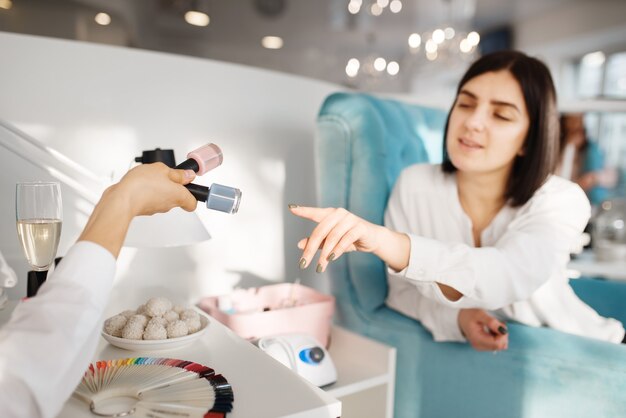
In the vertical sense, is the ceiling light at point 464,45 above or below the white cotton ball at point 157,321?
above

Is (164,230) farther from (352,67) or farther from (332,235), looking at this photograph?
(352,67)

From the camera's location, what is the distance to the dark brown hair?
1.17 meters

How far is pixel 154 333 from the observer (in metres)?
0.85

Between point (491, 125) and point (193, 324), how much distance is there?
0.79m

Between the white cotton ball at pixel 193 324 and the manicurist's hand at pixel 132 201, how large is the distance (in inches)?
13.5

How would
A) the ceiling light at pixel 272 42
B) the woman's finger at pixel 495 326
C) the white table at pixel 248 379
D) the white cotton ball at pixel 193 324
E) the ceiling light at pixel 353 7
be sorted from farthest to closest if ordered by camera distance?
the ceiling light at pixel 353 7 → the ceiling light at pixel 272 42 → the woman's finger at pixel 495 326 → the white cotton ball at pixel 193 324 → the white table at pixel 248 379

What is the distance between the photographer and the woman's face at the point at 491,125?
1.16 metres

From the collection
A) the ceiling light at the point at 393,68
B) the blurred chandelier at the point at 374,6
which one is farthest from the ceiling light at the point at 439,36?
the ceiling light at the point at 393,68

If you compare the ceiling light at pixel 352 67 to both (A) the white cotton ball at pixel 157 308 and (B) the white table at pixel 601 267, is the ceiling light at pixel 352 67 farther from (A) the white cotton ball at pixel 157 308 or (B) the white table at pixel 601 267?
(A) the white cotton ball at pixel 157 308

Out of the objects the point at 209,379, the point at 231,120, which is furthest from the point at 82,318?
the point at 231,120

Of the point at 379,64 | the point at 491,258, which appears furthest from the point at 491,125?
the point at 379,64

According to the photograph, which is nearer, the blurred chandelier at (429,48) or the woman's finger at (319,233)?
the woman's finger at (319,233)

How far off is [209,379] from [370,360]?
54 cm

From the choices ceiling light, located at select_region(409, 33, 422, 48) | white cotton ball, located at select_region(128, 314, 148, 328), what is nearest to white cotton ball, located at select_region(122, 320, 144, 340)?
white cotton ball, located at select_region(128, 314, 148, 328)
